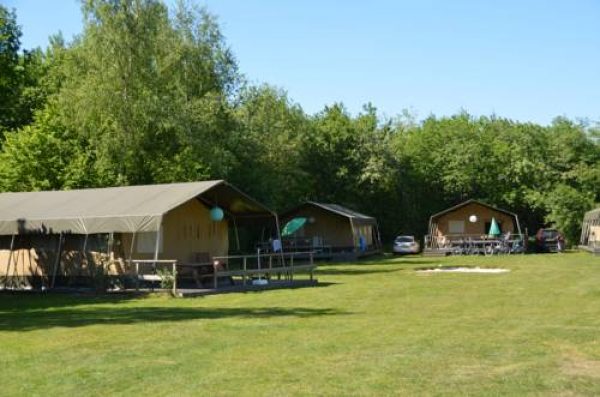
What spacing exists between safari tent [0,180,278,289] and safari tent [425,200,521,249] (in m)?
23.9

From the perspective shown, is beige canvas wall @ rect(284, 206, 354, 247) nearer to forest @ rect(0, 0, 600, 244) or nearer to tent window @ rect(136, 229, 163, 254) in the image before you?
forest @ rect(0, 0, 600, 244)

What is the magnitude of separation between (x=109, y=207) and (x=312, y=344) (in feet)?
46.1

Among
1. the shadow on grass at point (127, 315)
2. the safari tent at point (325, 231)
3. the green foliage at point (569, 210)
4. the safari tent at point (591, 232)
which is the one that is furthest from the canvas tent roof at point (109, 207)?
the green foliage at point (569, 210)

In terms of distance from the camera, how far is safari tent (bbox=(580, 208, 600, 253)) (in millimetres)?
41259

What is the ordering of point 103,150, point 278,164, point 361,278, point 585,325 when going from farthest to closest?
1. point 278,164
2. point 103,150
3. point 361,278
4. point 585,325

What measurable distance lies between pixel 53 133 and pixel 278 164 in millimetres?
15036

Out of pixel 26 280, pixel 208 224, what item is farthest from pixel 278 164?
pixel 26 280

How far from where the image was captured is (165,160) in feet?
123

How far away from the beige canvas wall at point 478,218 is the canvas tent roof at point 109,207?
2505 cm

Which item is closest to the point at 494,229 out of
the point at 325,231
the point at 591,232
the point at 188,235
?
the point at 591,232

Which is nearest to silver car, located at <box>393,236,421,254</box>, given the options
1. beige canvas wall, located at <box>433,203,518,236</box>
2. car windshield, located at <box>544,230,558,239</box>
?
beige canvas wall, located at <box>433,203,518,236</box>

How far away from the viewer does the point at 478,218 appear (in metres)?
48.9

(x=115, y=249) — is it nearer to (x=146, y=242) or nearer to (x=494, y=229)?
(x=146, y=242)

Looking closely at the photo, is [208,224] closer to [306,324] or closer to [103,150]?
[103,150]
